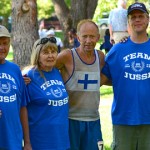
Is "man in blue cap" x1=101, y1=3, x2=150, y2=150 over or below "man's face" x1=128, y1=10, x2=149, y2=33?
below

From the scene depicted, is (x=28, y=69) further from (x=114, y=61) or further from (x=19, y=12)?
(x=19, y=12)

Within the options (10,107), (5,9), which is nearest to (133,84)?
(10,107)

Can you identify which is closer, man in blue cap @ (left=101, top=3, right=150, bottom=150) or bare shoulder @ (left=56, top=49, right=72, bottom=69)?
man in blue cap @ (left=101, top=3, right=150, bottom=150)

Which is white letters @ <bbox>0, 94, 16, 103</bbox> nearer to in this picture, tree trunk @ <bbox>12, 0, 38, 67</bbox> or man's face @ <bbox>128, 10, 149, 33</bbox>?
man's face @ <bbox>128, 10, 149, 33</bbox>

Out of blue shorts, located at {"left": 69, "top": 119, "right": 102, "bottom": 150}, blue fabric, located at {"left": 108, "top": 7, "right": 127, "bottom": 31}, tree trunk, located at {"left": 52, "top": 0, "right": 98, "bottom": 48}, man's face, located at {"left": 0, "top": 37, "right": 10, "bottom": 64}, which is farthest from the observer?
tree trunk, located at {"left": 52, "top": 0, "right": 98, "bottom": 48}

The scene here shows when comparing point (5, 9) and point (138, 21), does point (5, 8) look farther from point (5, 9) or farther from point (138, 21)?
point (138, 21)

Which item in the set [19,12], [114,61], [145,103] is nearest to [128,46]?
[114,61]

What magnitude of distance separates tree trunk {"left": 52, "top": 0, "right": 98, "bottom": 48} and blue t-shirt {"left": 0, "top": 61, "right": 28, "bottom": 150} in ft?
38.2

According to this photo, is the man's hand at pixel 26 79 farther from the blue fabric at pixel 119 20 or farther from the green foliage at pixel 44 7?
the green foliage at pixel 44 7

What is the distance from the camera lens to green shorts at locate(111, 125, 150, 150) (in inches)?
203

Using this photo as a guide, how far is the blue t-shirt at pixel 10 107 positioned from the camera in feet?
14.6

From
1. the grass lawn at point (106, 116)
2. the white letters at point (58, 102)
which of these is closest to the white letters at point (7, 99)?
the white letters at point (58, 102)

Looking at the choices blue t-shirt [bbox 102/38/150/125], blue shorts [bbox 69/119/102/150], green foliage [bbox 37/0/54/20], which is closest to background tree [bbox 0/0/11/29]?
green foliage [bbox 37/0/54/20]

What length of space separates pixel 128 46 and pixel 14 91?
1.32 metres
